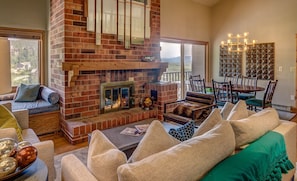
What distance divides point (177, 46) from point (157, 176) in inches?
237

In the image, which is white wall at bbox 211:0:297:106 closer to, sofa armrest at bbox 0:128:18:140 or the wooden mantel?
the wooden mantel

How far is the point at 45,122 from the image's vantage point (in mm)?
3859

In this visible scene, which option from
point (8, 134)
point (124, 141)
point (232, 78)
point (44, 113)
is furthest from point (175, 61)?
point (8, 134)

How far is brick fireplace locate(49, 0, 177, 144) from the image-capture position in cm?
371

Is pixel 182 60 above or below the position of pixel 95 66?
above

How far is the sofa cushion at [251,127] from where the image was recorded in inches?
63.4

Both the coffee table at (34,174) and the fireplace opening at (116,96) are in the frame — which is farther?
the fireplace opening at (116,96)

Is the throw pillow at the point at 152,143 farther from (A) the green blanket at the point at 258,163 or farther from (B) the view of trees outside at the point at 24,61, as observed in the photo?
(B) the view of trees outside at the point at 24,61

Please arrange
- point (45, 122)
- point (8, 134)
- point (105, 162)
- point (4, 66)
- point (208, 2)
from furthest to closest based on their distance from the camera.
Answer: point (208, 2)
point (45, 122)
point (8, 134)
point (4, 66)
point (105, 162)

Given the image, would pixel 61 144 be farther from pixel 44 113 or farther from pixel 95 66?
pixel 95 66

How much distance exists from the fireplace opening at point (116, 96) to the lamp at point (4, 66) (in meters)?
2.88

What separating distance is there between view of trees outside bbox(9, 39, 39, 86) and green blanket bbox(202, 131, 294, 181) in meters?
4.58

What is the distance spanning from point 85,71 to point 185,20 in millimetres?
3879

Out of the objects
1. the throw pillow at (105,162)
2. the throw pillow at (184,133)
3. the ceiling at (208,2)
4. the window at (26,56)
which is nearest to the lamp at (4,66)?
the throw pillow at (105,162)
